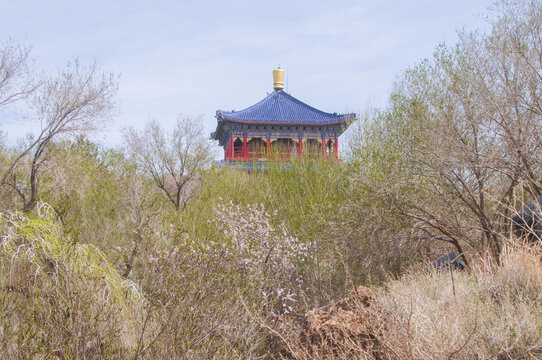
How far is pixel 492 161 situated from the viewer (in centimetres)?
888

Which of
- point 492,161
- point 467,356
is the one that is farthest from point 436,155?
point 467,356

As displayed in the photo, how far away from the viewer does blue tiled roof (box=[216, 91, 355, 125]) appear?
24.3 m

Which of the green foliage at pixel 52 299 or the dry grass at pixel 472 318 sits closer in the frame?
the green foliage at pixel 52 299

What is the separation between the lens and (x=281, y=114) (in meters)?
25.2

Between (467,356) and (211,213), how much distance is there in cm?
790

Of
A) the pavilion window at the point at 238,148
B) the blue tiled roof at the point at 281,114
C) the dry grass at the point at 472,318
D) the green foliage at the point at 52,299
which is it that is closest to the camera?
the green foliage at the point at 52,299

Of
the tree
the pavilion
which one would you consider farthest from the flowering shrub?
the pavilion

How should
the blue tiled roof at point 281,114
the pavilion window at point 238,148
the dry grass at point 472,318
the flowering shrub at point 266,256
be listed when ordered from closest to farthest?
the dry grass at point 472,318 < the flowering shrub at point 266,256 < the blue tiled roof at point 281,114 < the pavilion window at point 238,148

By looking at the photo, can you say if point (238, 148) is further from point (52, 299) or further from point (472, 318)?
point (472, 318)

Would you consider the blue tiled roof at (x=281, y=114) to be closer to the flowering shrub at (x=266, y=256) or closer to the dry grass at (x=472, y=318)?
the flowering shrub at (x=266, y=256)

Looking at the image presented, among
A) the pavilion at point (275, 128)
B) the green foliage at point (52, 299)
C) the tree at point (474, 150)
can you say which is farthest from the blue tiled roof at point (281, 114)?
the green foliage at point (52, 299)

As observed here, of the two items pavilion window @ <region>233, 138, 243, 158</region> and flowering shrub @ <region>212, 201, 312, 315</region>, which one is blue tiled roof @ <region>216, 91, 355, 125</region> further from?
flowering shrub @ <region>212, 201, 312, 315</region>

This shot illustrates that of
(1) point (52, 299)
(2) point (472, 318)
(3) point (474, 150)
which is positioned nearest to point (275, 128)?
(3) point (474, 150)

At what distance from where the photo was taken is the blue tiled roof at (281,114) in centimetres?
2427
